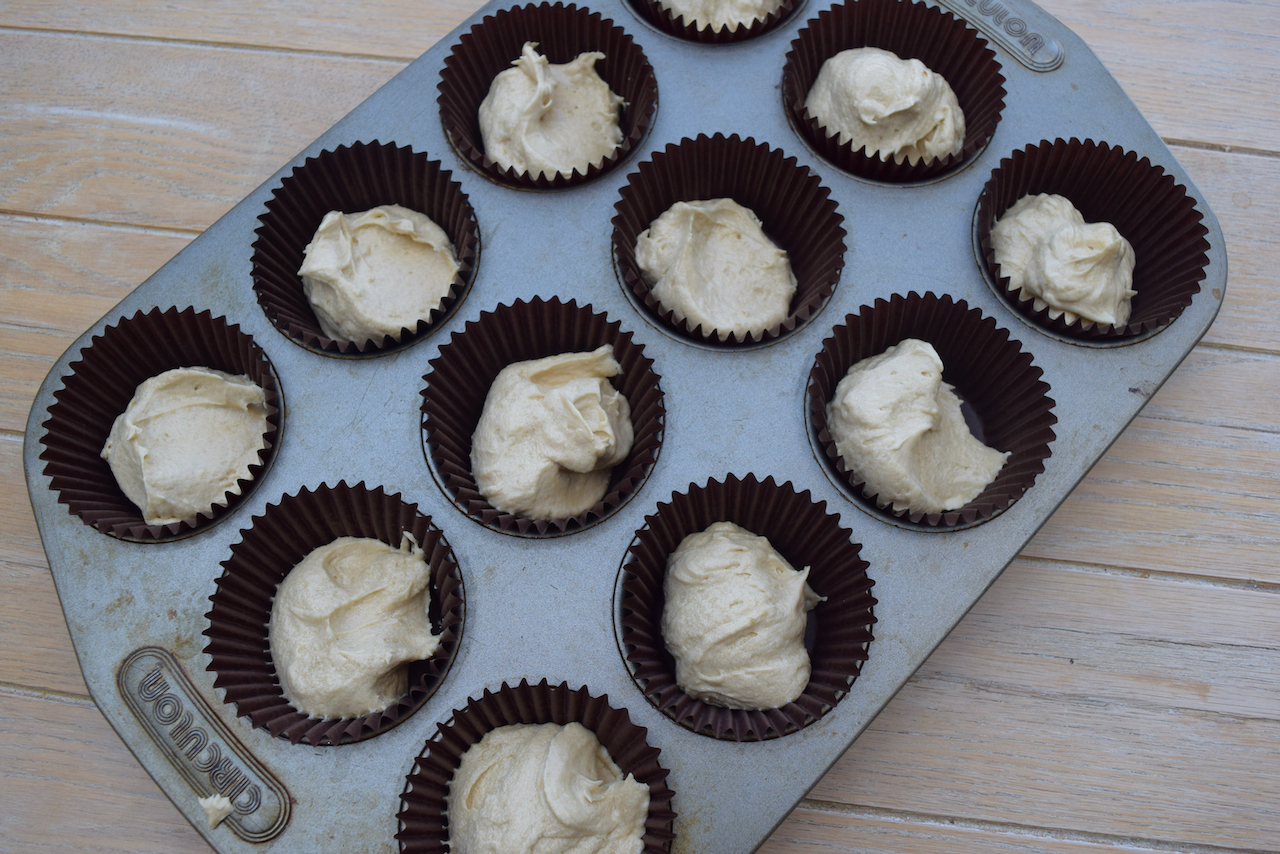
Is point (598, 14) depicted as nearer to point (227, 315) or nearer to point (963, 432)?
point (227, 315)

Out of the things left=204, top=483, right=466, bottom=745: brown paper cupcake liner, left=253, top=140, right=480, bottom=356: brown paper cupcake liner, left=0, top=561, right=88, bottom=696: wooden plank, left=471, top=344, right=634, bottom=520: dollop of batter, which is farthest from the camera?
left=0, top=561, right=88, bottom=696: wooden plank

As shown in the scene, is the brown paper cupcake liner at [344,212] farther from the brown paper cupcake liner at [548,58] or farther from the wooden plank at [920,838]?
the wooden plank at [920,838]

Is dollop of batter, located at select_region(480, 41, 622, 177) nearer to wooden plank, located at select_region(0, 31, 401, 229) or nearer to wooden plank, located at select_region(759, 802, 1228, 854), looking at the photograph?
wooden plank, located at select_region(0, 31, 401, 229)

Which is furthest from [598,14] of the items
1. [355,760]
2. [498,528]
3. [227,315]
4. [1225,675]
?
[1225,675]

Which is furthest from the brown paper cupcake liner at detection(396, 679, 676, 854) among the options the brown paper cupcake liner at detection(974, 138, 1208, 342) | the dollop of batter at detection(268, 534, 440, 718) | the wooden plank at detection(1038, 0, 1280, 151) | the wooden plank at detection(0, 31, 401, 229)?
the wooden plank at detection(1038, 0, 1280, 151)

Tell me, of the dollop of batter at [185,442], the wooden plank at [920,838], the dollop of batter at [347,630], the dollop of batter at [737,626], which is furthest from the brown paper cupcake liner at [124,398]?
the wooden plank at [920,838]

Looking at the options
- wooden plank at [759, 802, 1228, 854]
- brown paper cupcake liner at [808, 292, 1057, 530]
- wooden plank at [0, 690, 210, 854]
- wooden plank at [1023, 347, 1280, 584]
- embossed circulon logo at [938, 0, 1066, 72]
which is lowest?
wooden plank at [0, 690, 210, 854]

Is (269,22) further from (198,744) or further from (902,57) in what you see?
(198,744)

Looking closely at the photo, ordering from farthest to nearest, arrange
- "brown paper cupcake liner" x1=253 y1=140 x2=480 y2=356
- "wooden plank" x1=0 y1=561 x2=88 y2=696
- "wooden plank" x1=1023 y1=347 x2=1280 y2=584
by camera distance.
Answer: "wooden plank" x1=1023 y1=347 x2=1280 y2=584, "wooden plank" x1=0 y1=561 x2=88 y2=696, "brown paper cupcake liner" x1=253 y1=140 x2=480 y2=356
